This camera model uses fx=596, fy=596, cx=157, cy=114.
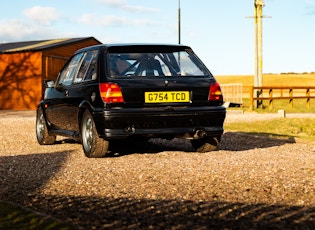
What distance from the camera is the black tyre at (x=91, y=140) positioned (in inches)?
324

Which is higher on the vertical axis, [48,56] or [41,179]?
[48,56]

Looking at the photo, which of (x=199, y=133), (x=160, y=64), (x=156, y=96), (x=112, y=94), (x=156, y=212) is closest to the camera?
(x=156, y=212)

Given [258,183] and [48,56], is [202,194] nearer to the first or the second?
[258,183]

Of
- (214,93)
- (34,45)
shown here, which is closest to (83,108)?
(214,93)

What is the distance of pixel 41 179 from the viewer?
6477mm

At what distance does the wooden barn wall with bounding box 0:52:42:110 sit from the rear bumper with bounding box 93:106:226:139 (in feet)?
84.5

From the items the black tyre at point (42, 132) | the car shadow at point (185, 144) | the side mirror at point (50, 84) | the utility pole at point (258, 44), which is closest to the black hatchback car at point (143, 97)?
the car shadow at point (185, 144)

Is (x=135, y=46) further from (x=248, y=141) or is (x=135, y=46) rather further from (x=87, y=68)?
(x=248, y=141)

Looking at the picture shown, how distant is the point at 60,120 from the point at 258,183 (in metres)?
4.68

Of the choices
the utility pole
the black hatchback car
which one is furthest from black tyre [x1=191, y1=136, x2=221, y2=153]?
the utility pole

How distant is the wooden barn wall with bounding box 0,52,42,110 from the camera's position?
33312 mm

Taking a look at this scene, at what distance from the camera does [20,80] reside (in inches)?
1340

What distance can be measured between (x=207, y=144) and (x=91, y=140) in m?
1.88

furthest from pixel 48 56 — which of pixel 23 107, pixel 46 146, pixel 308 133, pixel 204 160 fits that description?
pixel 204 160
